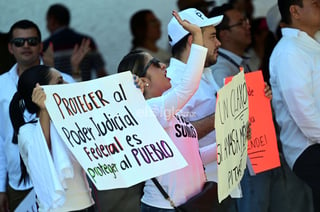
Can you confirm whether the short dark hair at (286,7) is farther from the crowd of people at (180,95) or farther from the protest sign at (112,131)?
the protest sign at (112,131)

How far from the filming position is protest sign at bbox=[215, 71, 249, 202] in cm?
427

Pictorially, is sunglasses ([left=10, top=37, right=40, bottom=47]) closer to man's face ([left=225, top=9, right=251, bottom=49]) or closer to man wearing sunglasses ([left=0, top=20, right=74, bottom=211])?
man wearing sunglasses ([left=0, top=20, right=74, bottom=211])

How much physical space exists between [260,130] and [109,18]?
8.74ft

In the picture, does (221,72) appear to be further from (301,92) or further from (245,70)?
(301,92)

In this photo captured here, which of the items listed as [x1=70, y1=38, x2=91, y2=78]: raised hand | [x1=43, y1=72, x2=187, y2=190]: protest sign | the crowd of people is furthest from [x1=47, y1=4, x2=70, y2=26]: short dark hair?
[x1=43, y1=72, x2=187, y2=190]: protest sign

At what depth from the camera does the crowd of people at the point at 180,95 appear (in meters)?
4.36

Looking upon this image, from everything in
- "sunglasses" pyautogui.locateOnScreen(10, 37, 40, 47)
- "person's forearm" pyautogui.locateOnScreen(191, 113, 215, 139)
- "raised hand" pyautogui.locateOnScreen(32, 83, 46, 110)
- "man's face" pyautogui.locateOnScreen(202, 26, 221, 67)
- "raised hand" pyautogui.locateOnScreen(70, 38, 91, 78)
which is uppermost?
"raised hand" pyautogui.locateOnScreen(32, 83, 46, 110)

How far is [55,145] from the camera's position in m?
4.35

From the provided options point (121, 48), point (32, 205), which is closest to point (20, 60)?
point (32, 205)

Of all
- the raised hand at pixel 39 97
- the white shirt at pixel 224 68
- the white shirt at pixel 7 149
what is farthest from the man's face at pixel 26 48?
the raised hand at pixel 39 97

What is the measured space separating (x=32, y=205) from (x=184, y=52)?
1280mm

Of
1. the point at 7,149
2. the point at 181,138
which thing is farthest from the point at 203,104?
the point at 7,149

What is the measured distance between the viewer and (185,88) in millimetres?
4285

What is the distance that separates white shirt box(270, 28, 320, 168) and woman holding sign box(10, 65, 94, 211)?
155 centimetres
